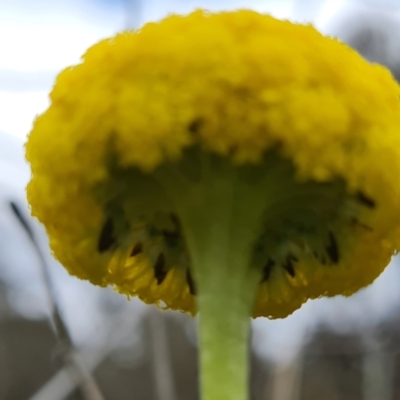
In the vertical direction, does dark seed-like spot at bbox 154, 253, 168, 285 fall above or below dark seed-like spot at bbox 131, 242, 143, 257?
below

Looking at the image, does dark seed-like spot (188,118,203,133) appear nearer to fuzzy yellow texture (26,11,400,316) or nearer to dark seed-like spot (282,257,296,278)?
fuzzy yellow texture (26,11,400,316)

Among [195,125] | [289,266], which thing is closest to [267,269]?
[289,266]

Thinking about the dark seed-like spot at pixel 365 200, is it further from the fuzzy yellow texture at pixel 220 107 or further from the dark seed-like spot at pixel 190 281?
the dark seed-like spot at pixel 190 281

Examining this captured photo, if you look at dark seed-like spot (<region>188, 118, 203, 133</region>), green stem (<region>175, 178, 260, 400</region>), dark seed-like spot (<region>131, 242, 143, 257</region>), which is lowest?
green stem (<region>175, 178, 260, 400</region>)

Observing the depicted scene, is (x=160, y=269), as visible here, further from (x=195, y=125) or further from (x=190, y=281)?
(x=195, y=125)

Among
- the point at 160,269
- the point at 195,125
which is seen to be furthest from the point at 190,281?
the point at 195,125

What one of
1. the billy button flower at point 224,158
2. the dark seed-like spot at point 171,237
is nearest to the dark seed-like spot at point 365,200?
the billy button flower at point 224,158

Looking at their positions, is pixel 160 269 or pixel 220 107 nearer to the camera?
pixel 220 107

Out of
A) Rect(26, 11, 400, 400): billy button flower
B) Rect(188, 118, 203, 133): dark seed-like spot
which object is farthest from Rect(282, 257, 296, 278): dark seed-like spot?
Rect(188, 118, 203, 133): dark seed-like spot
